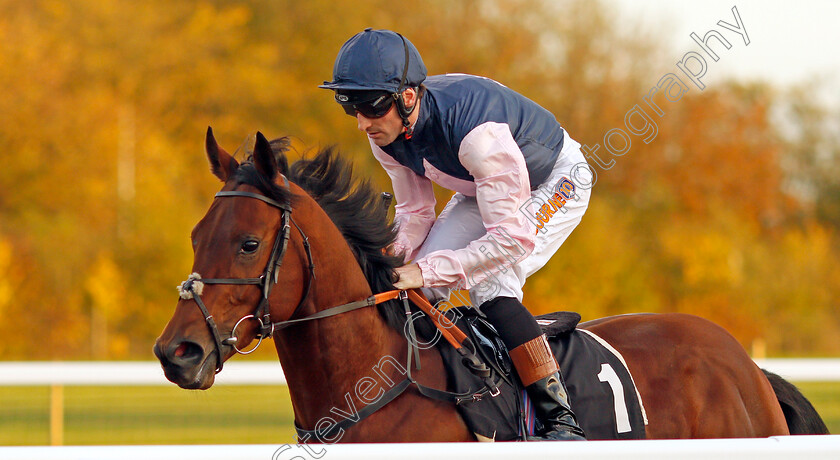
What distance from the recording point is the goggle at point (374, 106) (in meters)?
2.91

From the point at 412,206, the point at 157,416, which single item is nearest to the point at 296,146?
the point at 157,416

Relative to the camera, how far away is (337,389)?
2.77 meters

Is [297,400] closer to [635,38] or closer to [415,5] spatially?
[635,38]

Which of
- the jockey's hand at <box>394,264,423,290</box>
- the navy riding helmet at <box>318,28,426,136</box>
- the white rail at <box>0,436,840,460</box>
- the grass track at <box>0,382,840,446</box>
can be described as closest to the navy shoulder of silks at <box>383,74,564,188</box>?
the navy riding helmet at <box>318,28,426,136</box>

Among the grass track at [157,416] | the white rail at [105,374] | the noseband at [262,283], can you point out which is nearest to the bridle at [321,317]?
the noseband at [262,283]

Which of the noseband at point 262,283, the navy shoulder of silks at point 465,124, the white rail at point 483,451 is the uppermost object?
the navy shoulder of silks at point 465,124

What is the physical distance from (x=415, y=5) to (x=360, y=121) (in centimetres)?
2024

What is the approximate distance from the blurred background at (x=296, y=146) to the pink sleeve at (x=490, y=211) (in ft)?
50.4

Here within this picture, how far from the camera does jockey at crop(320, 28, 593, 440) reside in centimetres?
292

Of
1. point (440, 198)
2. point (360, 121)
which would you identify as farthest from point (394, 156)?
point (440, 198)

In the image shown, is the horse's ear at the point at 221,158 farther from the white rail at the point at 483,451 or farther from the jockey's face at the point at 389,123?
the white rail at the point at 483,451

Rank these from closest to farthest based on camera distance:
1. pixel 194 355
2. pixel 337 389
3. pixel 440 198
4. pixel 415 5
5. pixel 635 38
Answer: pixel 194 355, pixel 337 389, pixel 440 198, pixel 635 38, pixel 415 5

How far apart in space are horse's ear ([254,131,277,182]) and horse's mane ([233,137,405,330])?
219 mm

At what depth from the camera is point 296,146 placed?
1847cm
